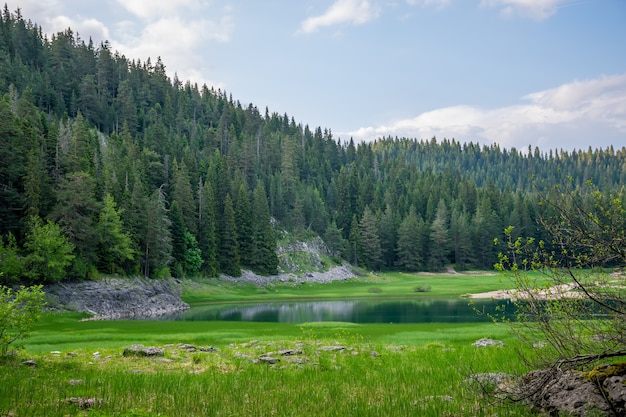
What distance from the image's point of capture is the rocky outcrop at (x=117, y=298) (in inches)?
2021

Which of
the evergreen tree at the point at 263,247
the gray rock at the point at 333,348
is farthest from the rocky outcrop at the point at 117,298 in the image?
the gray rock at the point at 333,348

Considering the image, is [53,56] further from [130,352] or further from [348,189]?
[130,352]

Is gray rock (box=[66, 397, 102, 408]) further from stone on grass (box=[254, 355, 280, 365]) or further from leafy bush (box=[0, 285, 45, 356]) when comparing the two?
stone on grass (box=[254, 355, 280, 365])

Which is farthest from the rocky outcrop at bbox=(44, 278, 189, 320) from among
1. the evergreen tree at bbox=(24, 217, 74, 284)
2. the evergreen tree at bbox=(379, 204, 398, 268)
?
the evergreen tree at bbox=(379, 204, 398, 268)

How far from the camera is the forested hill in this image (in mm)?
57375

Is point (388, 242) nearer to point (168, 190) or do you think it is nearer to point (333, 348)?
point (168, 190)

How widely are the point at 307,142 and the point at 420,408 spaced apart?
629 feet

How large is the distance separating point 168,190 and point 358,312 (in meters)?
62.2

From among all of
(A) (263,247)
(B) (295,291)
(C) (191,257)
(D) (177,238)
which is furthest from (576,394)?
(A) (263,247)

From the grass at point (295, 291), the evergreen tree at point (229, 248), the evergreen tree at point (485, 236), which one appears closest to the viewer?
the grass at point (295, 291)

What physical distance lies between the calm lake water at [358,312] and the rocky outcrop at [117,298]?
15.3 feet

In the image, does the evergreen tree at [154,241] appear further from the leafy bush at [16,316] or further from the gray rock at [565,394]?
the gray rock at [565,394]

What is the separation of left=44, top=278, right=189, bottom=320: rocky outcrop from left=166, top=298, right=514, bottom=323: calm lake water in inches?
184

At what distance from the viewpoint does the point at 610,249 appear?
8195 mm
